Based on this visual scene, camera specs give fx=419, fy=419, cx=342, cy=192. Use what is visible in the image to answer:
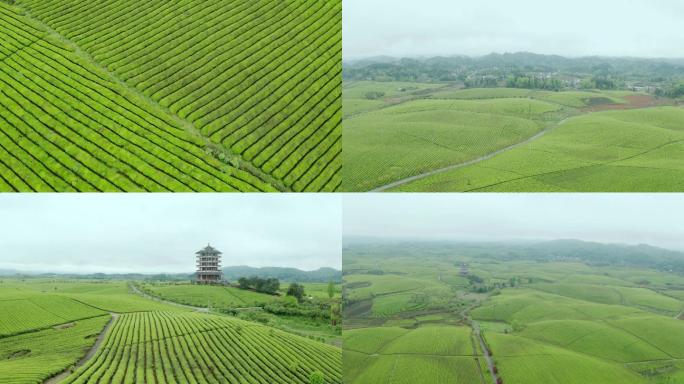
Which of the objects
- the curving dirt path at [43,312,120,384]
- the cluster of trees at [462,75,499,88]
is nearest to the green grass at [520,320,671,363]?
the cluster of trees at [462,75,499,88]

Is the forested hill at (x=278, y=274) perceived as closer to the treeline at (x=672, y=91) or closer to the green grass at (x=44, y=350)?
Result: the green grass at (x=44, y=350)

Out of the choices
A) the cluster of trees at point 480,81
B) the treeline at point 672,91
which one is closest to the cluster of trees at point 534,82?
the cluster of trees at point 480,81

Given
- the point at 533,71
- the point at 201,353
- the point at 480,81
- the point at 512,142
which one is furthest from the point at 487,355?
the point at 533,71

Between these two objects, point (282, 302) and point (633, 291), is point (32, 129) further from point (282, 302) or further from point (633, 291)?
point (633, 291)

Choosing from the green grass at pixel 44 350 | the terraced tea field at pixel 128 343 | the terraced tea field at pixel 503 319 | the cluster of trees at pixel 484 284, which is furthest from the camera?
the cluster of trees at pixel 484 284

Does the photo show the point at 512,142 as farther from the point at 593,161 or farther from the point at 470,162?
the point at 593,161

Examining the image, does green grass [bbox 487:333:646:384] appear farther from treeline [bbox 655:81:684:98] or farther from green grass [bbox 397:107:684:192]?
treeline [bbox 655:81:684:98]
